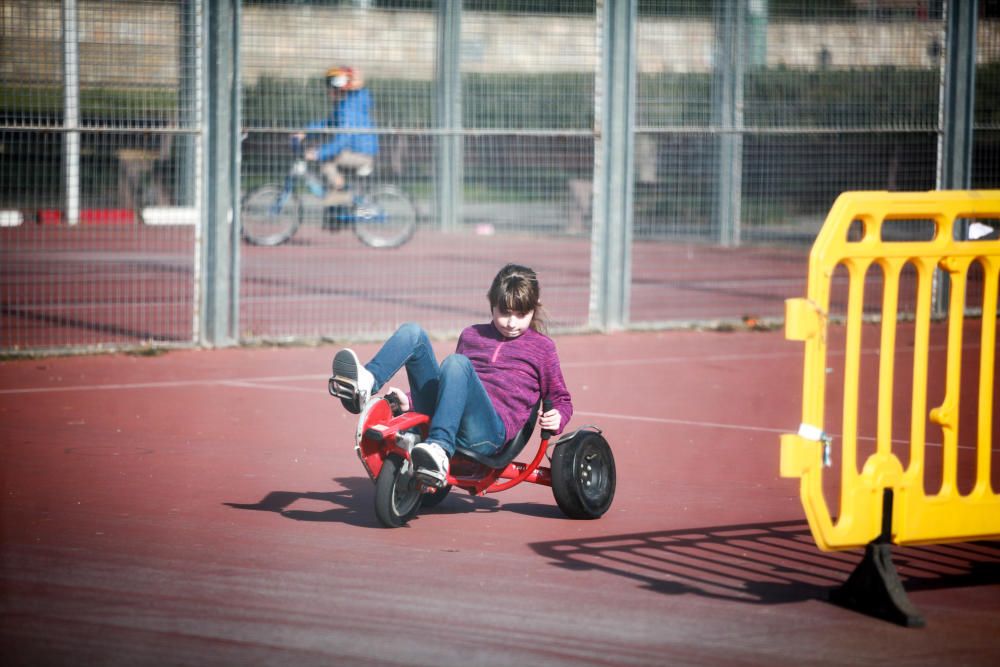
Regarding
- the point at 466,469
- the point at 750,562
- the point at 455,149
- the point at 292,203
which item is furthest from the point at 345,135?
the point at 750,562

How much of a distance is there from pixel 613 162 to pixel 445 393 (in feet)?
22.0

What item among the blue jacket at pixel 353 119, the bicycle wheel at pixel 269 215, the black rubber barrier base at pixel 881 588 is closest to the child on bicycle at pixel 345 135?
the blue jacket at pixel 353 119

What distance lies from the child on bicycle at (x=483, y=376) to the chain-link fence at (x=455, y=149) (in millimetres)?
5184

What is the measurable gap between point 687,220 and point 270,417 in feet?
30.1

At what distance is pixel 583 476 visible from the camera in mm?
5809

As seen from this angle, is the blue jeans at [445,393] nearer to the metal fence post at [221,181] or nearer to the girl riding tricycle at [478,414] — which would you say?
the girl riding tricycle at [478,414]

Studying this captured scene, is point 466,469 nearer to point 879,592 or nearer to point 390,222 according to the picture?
point 879,592

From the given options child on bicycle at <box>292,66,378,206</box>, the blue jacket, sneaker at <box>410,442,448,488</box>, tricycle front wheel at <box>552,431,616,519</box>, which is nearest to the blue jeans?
sneaker at <box>410,442,448,488</box>

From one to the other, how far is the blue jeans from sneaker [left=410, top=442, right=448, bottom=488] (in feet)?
0.35

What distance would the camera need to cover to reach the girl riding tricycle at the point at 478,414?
5.52 m

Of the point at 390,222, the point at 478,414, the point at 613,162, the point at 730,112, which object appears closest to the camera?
the point at 478,414

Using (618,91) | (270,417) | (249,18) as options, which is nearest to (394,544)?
(270,417)

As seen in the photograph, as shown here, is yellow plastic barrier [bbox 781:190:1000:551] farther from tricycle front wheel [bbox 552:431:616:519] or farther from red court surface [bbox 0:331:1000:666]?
tricycle front wheel [bbox 552:431:616:519]

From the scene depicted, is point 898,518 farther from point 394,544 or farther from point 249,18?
point 249,18
